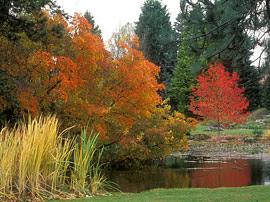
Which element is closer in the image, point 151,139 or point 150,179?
point 150,179

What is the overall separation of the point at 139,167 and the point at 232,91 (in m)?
15.9

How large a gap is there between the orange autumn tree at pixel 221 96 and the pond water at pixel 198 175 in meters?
11.7

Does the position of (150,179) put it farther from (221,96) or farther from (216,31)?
(221,96)

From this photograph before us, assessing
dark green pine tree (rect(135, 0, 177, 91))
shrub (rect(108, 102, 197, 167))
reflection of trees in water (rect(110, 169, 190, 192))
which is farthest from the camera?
dark green pine tree (rect(135, 0, 177, 91))

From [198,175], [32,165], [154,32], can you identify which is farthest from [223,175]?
[154,32]

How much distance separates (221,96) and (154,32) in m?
19.6

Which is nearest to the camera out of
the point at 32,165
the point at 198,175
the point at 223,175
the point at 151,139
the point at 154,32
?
the point at 32,165

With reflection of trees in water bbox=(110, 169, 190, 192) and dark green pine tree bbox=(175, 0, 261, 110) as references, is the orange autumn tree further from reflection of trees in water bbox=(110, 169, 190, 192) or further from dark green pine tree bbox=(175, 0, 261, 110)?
dark green pine tree bbox=(175, 0, 261, 110)

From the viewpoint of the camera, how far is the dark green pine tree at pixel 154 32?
2125 inches

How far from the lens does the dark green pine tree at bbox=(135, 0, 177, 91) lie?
177 ft

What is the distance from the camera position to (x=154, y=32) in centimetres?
5597

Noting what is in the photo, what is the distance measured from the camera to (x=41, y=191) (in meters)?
8.58

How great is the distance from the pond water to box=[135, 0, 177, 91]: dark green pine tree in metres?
26.6

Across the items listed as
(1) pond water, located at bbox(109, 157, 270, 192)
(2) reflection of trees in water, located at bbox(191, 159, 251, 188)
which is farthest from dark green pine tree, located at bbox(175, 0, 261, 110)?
(2) reflection of trees in water, located at bbox(191, 159, 251, 188)
